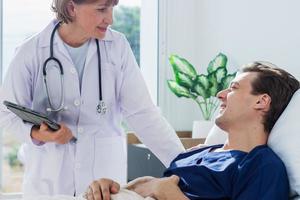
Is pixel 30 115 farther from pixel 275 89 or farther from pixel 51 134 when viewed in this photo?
pixel 275 89

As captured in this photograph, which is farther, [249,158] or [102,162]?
[102,162]

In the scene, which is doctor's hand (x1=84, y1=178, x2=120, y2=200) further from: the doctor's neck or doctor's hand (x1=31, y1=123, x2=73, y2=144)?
the doctor's neck

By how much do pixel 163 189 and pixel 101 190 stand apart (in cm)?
19

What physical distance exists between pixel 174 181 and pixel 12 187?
5.10ft

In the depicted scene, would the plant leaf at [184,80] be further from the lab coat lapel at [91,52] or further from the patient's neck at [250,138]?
the patient's neck at [250,138]

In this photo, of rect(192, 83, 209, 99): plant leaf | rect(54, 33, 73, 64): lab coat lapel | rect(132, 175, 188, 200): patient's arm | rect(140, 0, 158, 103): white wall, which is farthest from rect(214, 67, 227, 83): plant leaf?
rect(132, 175, 188, 200): patient's arm

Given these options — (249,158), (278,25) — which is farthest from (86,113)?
(278,25)

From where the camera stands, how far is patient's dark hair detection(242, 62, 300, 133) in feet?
5.50

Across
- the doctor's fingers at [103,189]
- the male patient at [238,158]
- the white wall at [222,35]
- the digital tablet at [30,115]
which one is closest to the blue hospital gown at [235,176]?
the male patient at [238,158]

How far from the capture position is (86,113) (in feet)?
6.31

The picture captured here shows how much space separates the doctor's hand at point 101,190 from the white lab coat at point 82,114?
0.32 m

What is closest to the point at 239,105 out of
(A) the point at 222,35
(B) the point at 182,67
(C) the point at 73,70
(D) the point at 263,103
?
(D) the point at 263,103

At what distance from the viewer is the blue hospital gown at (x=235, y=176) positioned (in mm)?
1479

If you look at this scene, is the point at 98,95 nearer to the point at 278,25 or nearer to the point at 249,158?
the point at 249,158
